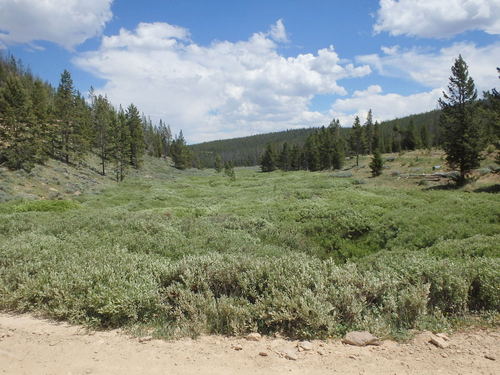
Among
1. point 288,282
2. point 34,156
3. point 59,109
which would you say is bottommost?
point 288,282

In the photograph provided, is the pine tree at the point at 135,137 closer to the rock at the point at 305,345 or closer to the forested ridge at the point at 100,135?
the forested ridge at the point at 100,135

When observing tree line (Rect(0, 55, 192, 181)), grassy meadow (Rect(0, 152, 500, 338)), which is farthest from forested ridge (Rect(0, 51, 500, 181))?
grassy meadow (Rect(0, 152, 500, 338))

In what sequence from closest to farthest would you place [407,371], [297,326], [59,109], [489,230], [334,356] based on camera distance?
1. [407,371]
2. [334,356]
3. [297,326]
4. [489,230]
5. [59,109]

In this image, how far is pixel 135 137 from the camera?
7512 cm

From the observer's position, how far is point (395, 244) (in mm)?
12688

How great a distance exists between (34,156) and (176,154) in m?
70.3

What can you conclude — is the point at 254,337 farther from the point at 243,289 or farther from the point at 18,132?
the point at 18,132

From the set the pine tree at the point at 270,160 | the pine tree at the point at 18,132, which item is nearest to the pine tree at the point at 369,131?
the pine tree at the point at 270,160

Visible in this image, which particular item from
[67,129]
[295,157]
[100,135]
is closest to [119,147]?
[67,129]

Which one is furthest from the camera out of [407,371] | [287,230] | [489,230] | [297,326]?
[287,230]

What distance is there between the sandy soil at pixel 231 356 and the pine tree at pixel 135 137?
227 feet

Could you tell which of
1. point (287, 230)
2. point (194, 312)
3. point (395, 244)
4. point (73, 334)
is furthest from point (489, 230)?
point (73, 334)

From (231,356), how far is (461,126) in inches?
1346

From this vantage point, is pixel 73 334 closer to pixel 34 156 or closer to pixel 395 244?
pixel 395 244
